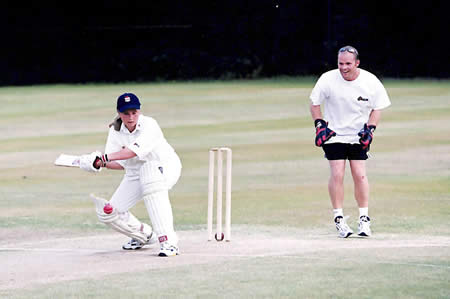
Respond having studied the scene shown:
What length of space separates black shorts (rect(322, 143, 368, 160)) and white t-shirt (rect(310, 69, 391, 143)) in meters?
0.05

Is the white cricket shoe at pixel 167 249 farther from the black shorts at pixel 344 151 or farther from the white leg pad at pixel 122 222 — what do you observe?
the black shorts at pixel 344 151

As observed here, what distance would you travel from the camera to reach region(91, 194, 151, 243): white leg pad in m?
7.76

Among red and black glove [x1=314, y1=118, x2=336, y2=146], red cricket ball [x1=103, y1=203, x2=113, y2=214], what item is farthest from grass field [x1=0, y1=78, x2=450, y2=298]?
red and black glove [x1=314, y1=118, x2=336, y2=146]

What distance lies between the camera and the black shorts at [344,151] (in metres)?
8.95

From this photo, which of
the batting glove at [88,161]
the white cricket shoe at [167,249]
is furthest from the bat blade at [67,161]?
the white cricket shoe at [167,249]

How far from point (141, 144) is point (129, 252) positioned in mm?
1000

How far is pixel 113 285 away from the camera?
6.62 m

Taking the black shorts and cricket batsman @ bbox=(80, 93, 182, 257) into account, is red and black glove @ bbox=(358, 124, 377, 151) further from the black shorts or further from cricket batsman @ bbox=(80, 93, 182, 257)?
cricket batsman @ bbox=(80, 93, 182, 257)

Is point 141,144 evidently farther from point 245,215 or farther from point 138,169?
point 245,215

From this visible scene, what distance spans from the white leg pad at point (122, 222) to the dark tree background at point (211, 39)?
26.5m

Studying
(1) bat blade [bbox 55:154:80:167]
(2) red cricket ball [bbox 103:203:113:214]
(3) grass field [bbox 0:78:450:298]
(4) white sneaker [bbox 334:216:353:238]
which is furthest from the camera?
(4) white sneaker [bbox 334:216:353:238]

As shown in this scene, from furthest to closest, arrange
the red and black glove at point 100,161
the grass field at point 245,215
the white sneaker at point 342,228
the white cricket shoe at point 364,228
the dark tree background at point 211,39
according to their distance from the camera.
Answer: the dark tree background at point 211,39
the white cricket shoe at point 364,228
the white sneaker at point 342,228
the red and black glove at point 100,161
the grass field at point 245,215

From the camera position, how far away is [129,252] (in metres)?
8.05

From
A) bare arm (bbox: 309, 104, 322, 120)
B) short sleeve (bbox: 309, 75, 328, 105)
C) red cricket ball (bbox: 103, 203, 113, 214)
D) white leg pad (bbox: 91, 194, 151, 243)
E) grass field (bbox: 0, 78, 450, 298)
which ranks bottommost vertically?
grass field (bbox: 0, 78, 450, 298)
